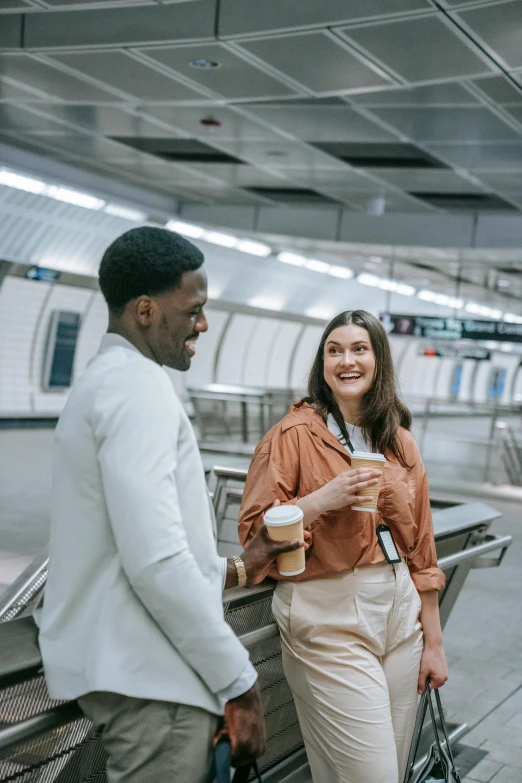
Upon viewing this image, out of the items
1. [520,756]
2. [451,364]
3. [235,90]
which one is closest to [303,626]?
[520,756]

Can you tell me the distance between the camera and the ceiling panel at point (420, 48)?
685 cm

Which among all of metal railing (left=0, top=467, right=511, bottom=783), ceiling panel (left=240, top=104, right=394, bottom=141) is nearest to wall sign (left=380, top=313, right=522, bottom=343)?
ceiling panel (left=240, top=104, right=394, bottom=141)

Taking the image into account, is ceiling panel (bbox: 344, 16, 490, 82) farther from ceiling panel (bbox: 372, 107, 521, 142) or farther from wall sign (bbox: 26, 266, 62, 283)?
wall sign (bbox: 26, 266, 62, 283)

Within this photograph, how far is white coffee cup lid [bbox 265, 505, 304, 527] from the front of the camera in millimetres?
2148

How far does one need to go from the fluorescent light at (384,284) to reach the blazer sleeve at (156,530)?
22823mm

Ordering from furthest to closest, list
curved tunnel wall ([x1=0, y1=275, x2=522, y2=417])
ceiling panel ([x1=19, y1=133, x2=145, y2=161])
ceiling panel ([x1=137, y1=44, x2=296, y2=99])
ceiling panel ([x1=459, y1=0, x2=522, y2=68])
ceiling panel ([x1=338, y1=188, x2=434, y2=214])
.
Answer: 1. curved tunnel wall ([x1=0, y1=275, x2=522, y2=417])
2. ceiling panel ([x1=338, y1=188, x2=434, y2=214])
3. ceiling panel ([x1=19, y1=133, x2=145, y2=161])
4. ceiling panel ([x1=137, y1=44, x2=296, y2=99])
5. ceiling panel ([x1=459, y1=0, x2=522, y2=68])

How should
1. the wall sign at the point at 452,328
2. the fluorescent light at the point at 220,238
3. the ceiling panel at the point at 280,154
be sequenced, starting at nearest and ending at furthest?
1. the ceiling panel at the point at 280,154
2. the wall sign at the point at 452,328
3. the fluorescent light at the point at 220,238

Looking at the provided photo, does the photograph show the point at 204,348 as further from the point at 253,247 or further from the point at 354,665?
the point at 354,665

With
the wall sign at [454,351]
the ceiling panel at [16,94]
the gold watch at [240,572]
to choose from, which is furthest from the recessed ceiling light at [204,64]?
the wall sign at [454,351]

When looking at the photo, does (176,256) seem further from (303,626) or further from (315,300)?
(315,300)

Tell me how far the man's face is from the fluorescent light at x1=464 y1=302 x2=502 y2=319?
2964 centimetres

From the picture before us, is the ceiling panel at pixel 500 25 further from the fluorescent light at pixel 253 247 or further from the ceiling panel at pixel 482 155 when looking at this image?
the fluorescent light at pixel 253 247

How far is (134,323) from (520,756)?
3.46 metres

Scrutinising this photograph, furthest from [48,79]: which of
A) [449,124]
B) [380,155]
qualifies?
[380,155]
